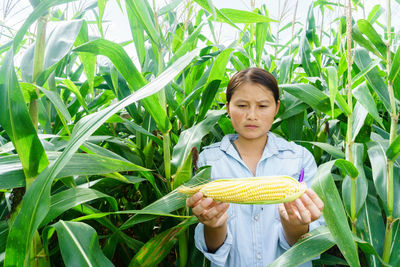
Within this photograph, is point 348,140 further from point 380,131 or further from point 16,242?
point 16,242

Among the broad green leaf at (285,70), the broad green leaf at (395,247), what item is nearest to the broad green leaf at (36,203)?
the broad green leaf at (395,247)

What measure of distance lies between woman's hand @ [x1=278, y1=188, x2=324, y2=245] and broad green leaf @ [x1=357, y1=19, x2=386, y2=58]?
85cm

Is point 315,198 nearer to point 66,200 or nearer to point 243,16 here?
point 66,200

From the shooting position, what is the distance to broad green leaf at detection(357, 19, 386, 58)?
1.44 m

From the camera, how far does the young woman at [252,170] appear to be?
1.43 m

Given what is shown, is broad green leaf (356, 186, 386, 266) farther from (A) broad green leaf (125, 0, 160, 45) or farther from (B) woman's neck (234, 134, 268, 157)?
(A) broad green leaf (125, 0, 160, 45)

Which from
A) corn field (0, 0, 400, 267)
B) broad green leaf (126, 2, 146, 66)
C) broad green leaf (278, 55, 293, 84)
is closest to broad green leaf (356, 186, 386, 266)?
corn field (0, 0, 400, 267)

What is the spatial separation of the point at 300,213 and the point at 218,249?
486 mm

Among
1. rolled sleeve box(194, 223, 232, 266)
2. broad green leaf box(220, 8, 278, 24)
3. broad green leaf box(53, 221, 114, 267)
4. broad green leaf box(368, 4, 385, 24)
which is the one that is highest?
broad green leaf box(368, 4, 385, 24)

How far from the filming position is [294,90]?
1.65 m

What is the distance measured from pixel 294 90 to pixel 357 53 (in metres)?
0.42

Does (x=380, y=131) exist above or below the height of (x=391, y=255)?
above

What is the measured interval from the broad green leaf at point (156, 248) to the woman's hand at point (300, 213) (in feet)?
1.32

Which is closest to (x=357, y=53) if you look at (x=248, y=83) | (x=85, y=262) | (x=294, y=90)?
(x=294, y=90)
